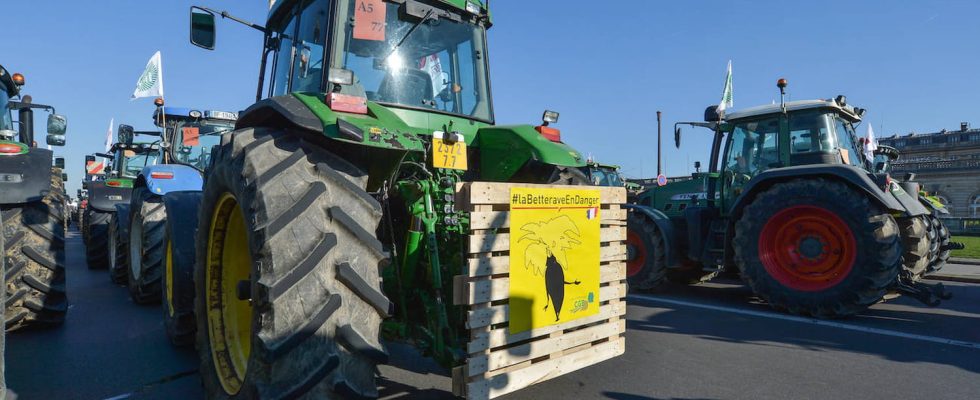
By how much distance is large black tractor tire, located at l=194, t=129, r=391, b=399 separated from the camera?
2.20m

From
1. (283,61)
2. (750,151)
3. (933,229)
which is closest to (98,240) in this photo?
(283,61)

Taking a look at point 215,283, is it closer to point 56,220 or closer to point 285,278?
point 285,278

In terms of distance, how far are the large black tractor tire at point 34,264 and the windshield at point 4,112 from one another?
3.41 feet

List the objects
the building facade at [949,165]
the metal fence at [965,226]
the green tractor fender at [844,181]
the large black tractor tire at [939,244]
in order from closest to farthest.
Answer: the green tractor fender at [844,181] → the large black tractor tire at [939,244] → the metal fence at [965,226] → the building facade at [949,165]

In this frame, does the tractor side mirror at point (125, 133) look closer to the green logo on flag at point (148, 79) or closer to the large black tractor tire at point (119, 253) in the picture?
the green logo on flag at point (148, 79)

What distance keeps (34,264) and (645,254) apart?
22.5 feet

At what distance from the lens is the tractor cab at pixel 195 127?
8109mm

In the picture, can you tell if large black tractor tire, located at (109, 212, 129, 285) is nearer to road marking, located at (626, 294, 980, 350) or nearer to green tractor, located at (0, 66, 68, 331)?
green tractor, located at (0, 66, 68, 331)

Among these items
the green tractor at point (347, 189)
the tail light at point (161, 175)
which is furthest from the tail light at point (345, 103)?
the tail light at point (161, 175)

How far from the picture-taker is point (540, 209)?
2.90m

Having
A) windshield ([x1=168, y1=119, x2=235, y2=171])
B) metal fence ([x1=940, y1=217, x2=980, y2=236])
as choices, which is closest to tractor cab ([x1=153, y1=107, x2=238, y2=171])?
windshield ([x1=168, y1=119, x2=235, y2=171])

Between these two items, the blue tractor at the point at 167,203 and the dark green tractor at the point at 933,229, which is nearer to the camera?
the blue tractor at the point at 167,203

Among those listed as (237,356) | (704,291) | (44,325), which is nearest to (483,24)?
(237,356)

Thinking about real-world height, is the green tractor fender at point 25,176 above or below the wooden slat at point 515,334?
above
